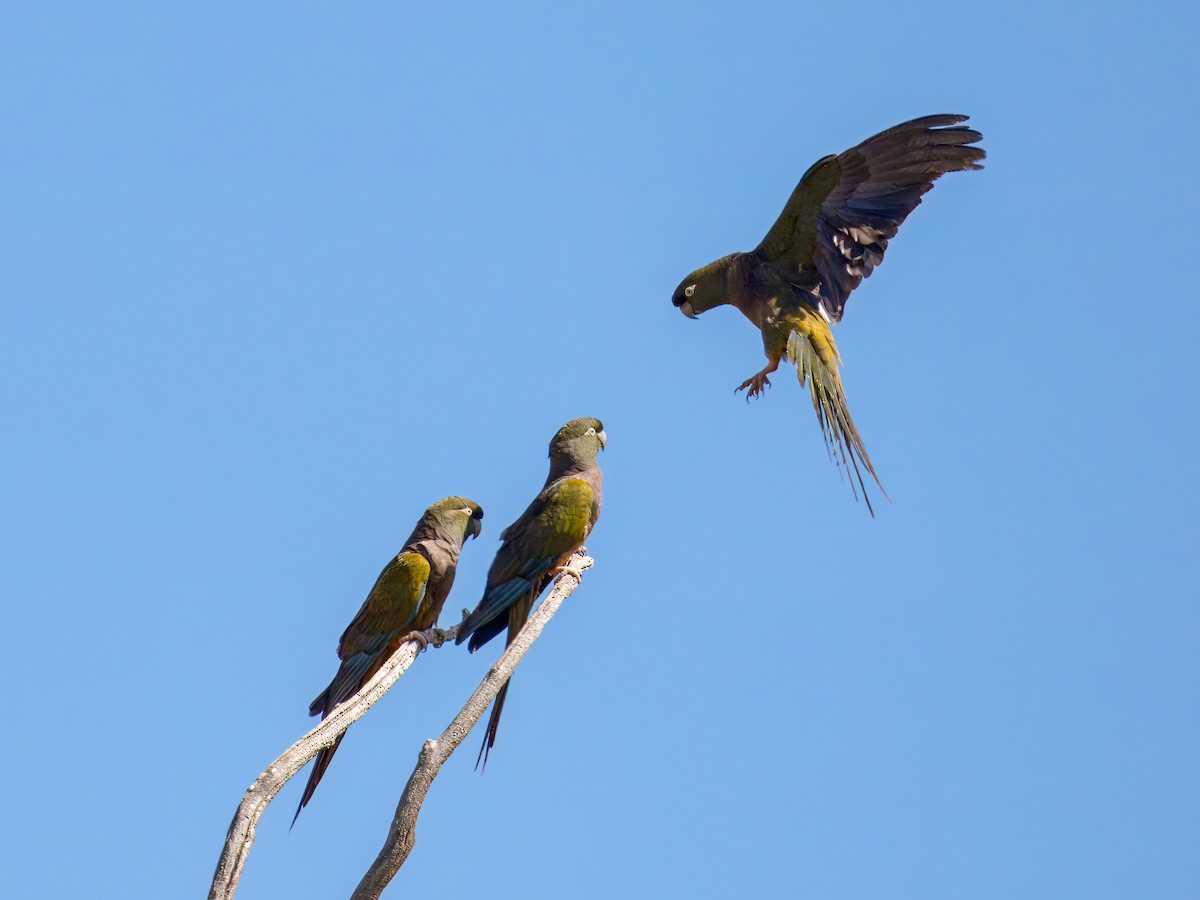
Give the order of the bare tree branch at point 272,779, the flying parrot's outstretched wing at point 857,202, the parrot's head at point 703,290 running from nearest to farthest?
1. the bare tree branch at point 272,779
2. the flying parrot's outstretched wing at point 857,202
3. the parrot's head at point 703,290

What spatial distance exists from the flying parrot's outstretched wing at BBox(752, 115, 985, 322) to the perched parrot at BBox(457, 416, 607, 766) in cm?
294

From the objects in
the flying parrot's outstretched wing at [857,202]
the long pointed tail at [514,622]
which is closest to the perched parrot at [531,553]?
the long pointed tail at [514,622]

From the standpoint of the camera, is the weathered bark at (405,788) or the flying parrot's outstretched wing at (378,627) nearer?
the weathered bark at (405,788)

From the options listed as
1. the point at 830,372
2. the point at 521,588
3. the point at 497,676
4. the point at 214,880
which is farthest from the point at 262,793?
the point at 830,372

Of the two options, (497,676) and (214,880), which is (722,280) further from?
(214,880)

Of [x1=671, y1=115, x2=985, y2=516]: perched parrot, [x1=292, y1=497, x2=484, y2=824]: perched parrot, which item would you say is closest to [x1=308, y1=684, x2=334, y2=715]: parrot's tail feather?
[x1=292, y1=497, x2=484, y2=824]: perched parrot

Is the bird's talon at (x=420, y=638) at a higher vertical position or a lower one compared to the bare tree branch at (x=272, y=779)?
higher

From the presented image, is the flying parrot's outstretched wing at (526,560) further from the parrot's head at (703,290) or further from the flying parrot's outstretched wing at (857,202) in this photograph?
the flying parrot's outstretched wing at (857,202)

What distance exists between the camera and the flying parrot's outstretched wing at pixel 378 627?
29.6 ft

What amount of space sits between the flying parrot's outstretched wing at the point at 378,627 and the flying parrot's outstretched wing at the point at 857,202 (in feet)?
12.4

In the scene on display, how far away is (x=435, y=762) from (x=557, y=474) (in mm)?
2728

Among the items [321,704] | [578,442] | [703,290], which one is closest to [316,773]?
[321,704]

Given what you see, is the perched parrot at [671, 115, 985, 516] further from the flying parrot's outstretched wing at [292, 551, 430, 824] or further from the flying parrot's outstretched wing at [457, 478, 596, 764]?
the flying parrot's outstretched wing at [292, 551, 430, 824]

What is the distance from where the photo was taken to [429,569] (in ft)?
30.2
